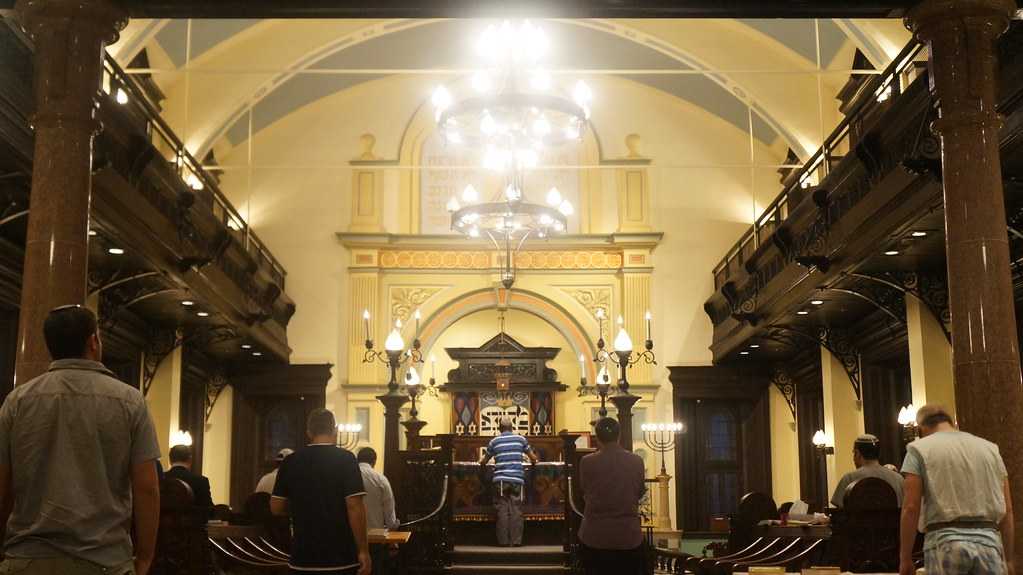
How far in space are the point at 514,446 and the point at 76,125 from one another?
718cm

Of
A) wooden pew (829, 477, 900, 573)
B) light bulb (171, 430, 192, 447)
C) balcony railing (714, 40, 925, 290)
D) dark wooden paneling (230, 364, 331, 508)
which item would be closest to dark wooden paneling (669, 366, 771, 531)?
balcony railing (714, 40, 925, 290)

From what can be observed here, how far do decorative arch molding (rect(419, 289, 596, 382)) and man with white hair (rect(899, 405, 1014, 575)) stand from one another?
1639 centimetres

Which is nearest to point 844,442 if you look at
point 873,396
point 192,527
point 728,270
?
point 873,396

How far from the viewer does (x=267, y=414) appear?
2209 cm

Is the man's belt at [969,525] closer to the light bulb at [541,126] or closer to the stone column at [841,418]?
the light bulb at [541,126]

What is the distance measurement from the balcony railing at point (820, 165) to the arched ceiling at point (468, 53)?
2.98 feet

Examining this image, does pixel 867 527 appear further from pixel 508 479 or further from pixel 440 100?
pixel 440 100

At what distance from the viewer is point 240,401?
22.0m

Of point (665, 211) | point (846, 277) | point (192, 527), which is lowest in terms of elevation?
point (192, 527)

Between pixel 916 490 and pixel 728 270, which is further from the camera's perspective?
pixel 728 270

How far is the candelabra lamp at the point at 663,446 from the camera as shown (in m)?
19.9

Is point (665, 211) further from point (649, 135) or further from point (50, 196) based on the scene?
point (50, 196)

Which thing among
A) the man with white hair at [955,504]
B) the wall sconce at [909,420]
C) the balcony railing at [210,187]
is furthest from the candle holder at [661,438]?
the man with white hair at [955,504]

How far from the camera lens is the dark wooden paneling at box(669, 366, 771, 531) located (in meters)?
21.5
